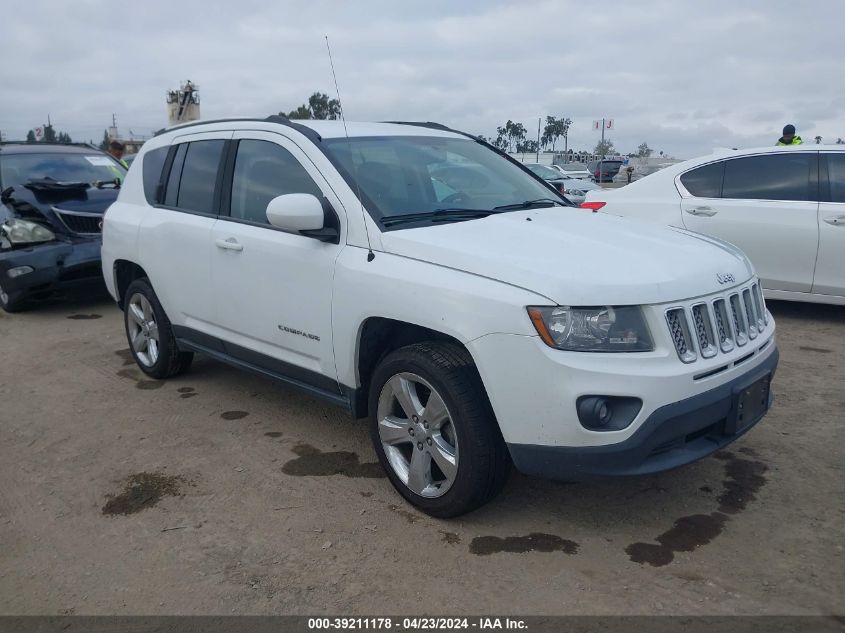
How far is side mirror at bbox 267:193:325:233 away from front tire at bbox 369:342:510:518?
0.73 metres

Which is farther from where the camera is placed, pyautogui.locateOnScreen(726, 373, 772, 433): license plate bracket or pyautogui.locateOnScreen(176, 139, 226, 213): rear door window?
pyautogui.locateOnScreen(176, 139, 226, 213): rear door window

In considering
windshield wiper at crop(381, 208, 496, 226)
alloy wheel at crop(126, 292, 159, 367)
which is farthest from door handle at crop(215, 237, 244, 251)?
alloy wheel at crop(126, 292, 159, 367)

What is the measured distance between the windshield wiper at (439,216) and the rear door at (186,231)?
54.4 inches

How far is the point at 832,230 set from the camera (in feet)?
20.5

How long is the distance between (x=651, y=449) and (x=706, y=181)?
4.86 metres

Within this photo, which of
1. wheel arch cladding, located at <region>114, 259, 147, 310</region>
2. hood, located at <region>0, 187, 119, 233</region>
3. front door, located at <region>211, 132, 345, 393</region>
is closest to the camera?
front door, located at <region>211, 132, 345, 393</region>

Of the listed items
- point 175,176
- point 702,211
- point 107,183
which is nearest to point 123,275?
point 175,176

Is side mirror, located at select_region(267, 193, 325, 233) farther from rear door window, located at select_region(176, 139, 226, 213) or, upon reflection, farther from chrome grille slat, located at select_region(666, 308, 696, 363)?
chrome grille slat, located at select_region(666, 308, 696, 363)

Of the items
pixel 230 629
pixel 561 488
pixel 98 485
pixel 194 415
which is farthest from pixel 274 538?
pixel 194 415

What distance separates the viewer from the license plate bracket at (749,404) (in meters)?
3.04

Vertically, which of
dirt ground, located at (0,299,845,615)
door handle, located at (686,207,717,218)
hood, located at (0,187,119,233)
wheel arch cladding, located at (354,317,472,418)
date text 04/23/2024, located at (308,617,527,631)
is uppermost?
hood, located at (0,187,119,233)

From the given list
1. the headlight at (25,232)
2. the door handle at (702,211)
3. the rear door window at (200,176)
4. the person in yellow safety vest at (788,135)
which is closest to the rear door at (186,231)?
the rear door window at (200,176)

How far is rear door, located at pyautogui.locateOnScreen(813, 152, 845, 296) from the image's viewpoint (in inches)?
245

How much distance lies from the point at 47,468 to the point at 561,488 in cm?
272
